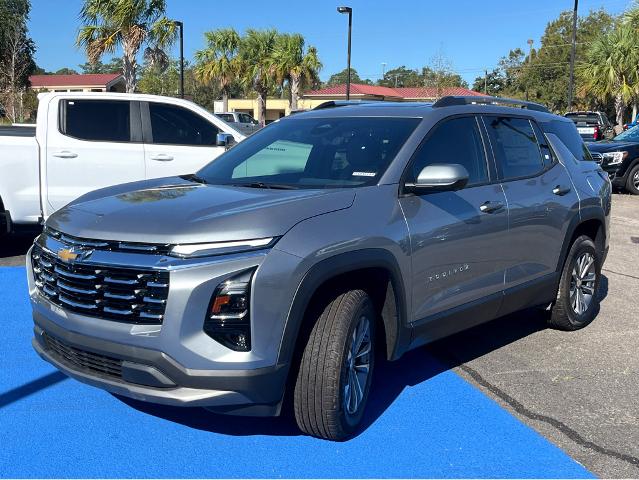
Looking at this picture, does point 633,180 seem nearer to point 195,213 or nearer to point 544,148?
point 544,148

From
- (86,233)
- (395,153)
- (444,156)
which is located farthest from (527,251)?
(86,233)

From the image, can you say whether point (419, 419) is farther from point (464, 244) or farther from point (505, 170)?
point (505, 170)

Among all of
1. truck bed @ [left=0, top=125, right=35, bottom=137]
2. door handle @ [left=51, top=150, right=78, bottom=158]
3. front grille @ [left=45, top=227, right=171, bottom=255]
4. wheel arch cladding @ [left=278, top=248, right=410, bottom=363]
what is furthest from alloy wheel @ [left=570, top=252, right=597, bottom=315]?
truck bed @ [left=0, top=125, right=35, bottom=137]

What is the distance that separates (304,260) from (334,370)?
1.95ft

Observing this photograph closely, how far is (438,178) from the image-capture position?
3838mm

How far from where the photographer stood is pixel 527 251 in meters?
4.93

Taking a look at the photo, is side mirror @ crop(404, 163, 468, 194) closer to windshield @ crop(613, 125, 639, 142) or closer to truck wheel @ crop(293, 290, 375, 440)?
truck wheel @ crop(293, 290, 375, 440)

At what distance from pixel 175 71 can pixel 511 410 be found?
2781 inches

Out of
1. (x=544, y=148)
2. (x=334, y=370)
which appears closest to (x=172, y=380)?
(x=334, y=370)

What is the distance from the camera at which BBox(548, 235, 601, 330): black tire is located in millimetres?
5574

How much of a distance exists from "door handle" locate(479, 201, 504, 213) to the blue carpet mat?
121 centimetres

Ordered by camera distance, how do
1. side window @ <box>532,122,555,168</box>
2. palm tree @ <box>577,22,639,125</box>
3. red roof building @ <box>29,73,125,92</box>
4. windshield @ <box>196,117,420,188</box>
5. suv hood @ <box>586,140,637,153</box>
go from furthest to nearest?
red roof building @ <box>29,73,125,92</box> → palm tree @ <box>577,22,639,125</box> → suv hood @ <box>586,140,637,153</box> → side window @ <box>532,122,555,168</box> → windshield @ <box>196,117,420,188</box>

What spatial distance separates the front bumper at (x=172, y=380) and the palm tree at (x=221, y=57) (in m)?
39.1

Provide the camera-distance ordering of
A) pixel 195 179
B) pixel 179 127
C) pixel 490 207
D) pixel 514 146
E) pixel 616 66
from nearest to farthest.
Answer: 1. pixel 490 207
2. pixel 195 179
3. pixel 514 146
4. pixel 179 127
5. pixel 616 66
